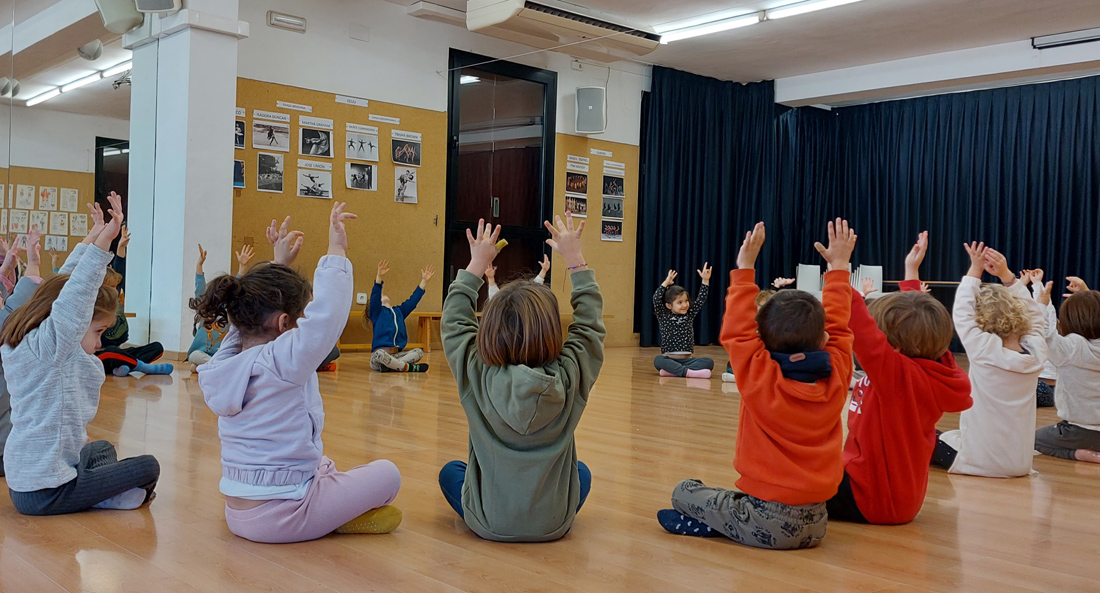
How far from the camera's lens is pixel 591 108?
358 inches

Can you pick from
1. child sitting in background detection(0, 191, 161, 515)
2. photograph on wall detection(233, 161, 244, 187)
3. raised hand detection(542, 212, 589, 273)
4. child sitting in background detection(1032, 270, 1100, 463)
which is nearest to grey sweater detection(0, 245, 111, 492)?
child sitting in background detection(0, 191, 161, 515)

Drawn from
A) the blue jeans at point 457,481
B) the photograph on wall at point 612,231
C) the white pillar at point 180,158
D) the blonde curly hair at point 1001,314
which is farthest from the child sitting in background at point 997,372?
the photograph on wall at point 612,231

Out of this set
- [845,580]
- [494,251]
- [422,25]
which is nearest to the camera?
[845,580]

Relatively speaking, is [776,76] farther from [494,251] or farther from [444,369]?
[494,251]

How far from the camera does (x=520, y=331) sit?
7.09 ft

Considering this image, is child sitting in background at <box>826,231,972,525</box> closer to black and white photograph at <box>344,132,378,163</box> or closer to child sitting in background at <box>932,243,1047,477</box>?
child sitting in background at <box>932,243,1047,477</box>

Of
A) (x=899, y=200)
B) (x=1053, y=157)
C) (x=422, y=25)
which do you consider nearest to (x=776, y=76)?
(x=899, y=200)

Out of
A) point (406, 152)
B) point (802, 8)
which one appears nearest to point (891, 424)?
point (802, 8)

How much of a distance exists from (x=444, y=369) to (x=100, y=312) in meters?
4.38

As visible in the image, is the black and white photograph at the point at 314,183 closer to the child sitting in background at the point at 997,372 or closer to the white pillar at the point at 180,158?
the white pillar at the point at 180,158

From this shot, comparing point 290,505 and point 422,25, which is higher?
point 422,25

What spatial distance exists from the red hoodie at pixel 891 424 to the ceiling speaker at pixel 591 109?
678 centimetres

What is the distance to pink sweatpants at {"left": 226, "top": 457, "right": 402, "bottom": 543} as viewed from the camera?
2.19 m

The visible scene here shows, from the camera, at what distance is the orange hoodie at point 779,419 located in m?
2.22
